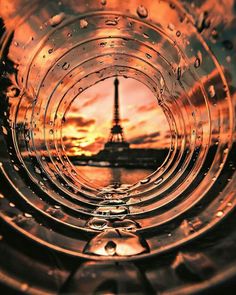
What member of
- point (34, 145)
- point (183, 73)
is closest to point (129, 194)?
point (34, 145)

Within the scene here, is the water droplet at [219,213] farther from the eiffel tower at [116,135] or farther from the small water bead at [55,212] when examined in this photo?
the eiffel tower at [116,135]

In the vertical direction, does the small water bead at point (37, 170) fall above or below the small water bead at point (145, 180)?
above

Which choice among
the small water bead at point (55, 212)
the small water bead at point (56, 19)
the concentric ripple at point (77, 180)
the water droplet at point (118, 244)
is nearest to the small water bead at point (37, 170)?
the concentric ripple at point (77, 180)

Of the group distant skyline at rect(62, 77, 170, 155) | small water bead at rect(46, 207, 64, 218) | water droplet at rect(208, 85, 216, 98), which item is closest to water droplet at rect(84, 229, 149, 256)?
small water bead at rect(46, 207, 64, 218)

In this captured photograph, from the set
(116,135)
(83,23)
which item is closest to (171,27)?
(83,23)

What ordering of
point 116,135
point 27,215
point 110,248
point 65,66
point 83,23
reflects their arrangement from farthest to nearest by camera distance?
point 116,135
point 65,66
point 83,23
point 27,215
point 110,248

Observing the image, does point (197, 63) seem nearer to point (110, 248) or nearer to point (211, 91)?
point (211, 91)
